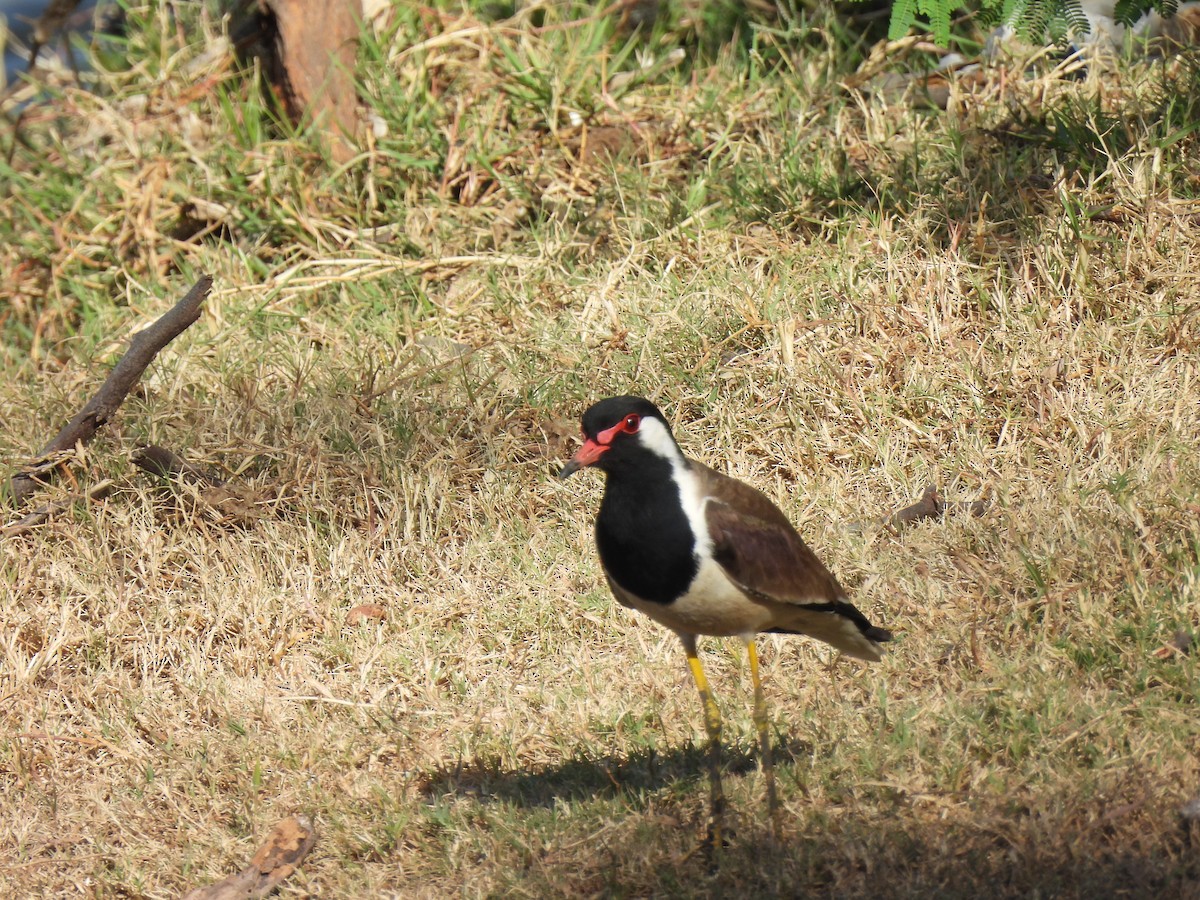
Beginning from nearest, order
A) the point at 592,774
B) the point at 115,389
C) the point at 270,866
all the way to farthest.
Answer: the point at 270,866
the point at 592,774
the point at 115,389

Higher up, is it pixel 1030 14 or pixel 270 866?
pixel 1030 14

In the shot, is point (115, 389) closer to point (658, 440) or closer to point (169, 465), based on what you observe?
point (169, 465)

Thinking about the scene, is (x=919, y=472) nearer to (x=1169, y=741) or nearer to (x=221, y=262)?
(x=1169, y=741)

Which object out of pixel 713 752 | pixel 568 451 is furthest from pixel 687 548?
pixel 568 451

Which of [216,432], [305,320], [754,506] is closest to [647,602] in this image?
[754,506]

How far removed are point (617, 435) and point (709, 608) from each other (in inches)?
19.9

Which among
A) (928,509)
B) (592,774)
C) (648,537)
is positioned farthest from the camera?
(928,509)

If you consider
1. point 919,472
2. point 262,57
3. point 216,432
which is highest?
point 262,57

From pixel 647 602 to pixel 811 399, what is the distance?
1937 millimetres

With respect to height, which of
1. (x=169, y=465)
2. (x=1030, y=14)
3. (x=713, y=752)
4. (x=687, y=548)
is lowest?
(x=713, y=752)

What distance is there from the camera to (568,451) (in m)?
5.45

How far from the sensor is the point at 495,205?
6840 millimetres

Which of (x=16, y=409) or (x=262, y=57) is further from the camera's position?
(x=262, y=57)

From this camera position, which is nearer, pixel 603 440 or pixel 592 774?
pixel 603 440
